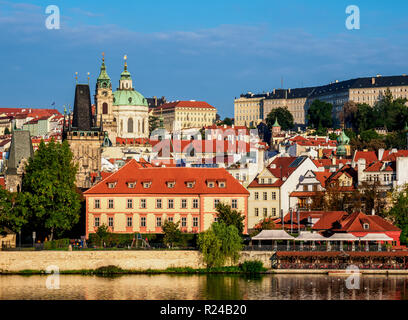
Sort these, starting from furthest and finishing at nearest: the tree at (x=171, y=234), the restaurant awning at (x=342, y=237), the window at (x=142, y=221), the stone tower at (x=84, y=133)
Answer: the stone tower at (x=84, y=133), the window at (x=142, y=221), the tree at (x=171, y=234), the restaurant awning at (x=342, y=237)

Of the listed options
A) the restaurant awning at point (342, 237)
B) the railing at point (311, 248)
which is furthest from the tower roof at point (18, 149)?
the restaurant awning at point (342, 237)

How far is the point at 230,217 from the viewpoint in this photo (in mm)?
78188

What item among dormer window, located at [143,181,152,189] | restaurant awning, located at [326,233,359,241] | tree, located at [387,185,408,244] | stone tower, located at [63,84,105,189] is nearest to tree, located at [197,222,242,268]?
restaurant awning, located at [326,233,359,241]

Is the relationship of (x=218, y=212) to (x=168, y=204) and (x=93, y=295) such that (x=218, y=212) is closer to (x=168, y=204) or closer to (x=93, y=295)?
(x=168, y=204)

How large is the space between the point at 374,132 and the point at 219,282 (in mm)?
128728

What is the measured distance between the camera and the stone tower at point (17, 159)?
10031cm

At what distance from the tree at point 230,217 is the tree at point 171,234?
142 inches

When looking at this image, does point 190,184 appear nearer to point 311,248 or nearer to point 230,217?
point 230,217

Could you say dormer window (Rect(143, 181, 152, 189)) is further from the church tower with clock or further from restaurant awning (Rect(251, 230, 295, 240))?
the church tower with clock

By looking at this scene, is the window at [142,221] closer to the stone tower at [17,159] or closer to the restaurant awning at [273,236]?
the restaurant awning at [273,236]

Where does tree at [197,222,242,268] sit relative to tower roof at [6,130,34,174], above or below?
below

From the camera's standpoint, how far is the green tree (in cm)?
7706

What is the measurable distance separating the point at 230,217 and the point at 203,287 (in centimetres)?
1481

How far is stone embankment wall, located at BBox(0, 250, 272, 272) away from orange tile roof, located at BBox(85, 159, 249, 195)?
991cm
